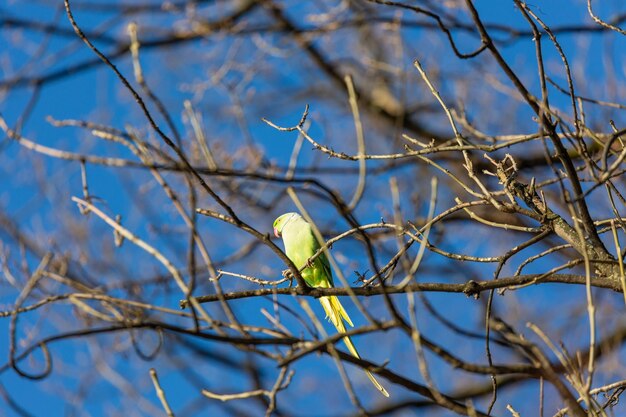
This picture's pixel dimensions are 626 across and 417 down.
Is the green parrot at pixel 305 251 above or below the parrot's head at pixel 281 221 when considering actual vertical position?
below

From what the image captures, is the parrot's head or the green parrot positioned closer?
the green parrot

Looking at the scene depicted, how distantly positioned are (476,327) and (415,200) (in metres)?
2.83

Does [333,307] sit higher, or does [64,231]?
[64,231]

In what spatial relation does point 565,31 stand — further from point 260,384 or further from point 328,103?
point 328,103

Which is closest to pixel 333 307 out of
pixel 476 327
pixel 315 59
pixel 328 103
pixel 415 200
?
pixel 415 200

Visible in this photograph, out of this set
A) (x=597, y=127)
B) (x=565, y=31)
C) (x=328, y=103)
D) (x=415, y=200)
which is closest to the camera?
(x=565, y=31)

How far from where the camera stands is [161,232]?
7.07m

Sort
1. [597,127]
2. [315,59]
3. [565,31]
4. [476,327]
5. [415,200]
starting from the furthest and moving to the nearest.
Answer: [315,59] < [476,327] < [597,127] < [415,200] < [565,31]

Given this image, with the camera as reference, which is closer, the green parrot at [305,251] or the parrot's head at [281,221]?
the green parrot at [305,251]

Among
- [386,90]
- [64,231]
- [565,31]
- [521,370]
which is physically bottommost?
[521,370]

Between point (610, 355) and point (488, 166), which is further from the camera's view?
point (488, 166)

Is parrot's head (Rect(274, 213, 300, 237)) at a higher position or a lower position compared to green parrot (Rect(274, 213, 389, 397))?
higher

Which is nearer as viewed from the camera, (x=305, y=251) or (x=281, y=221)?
(x=305, y=251)

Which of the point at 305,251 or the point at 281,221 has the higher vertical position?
the point at 281,221
